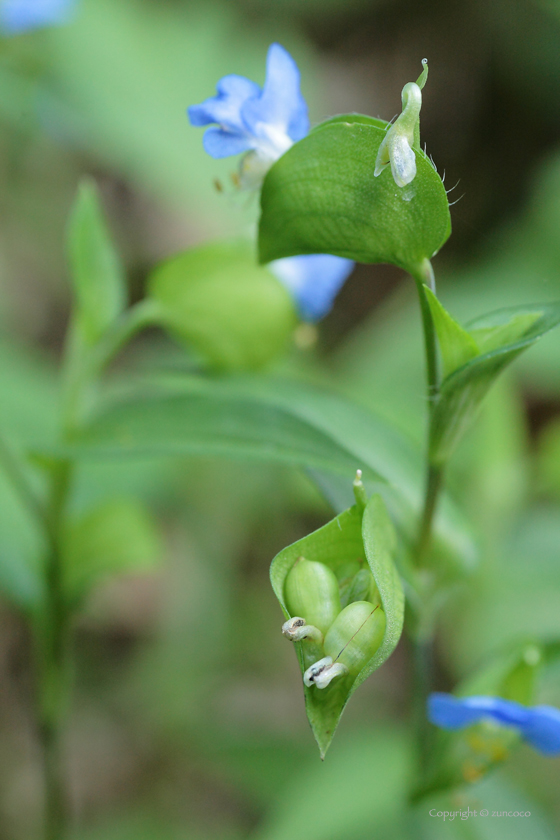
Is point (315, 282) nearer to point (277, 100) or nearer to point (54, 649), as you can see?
point (277, 100)

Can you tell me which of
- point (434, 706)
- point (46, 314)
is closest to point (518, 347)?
point (434, 706)

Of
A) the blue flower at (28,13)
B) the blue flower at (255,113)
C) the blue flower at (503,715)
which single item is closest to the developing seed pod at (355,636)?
the blue flower at (503,715)

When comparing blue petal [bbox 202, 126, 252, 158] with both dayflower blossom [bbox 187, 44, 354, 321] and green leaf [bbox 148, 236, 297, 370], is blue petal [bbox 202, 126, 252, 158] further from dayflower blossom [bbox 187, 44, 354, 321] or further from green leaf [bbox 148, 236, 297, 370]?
green leaf [bbox 148, 236, 297, 370]

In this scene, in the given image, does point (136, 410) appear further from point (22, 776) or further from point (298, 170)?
point (22, 776)

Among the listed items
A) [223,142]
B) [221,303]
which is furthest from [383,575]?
[221,303]

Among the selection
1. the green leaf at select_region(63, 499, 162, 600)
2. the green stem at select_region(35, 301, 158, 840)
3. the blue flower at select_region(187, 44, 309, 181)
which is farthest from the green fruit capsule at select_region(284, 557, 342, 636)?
the green leaf at select_region(63, 499, 162, 600)

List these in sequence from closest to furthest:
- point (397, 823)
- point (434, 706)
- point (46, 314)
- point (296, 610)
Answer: point (296, 610), point (434, 706), point (397, 823), point (46, 314)
